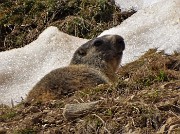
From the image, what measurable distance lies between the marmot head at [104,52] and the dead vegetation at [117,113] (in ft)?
9.05

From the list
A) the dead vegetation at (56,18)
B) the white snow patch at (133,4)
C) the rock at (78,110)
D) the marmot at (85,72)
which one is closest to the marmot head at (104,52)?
the marmot at (85,72)

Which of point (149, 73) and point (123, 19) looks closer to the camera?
point (149, 73)

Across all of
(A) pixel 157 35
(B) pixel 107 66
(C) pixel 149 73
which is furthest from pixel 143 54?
(C) pixel 149 73

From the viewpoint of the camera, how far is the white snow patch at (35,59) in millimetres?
11602

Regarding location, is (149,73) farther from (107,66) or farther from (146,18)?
(146,18)

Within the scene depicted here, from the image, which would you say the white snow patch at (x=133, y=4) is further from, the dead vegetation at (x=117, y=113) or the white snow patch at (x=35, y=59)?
the dead vegetation at (x=117, y=113)

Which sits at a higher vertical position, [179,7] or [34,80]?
[179,7]

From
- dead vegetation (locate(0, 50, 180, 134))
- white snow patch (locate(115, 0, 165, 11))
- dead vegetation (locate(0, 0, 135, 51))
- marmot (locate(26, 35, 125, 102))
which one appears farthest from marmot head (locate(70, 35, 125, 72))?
white snow patch (locate(115, 0, 165, 11))

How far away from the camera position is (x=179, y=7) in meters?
12.2

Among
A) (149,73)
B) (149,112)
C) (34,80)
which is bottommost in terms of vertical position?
(34,80)

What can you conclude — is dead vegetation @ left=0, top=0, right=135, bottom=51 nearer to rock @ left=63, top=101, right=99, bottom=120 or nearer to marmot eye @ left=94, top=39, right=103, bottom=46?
marmot eye @ left=94, top=39, right=103, bottom=46

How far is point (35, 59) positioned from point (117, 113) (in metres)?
7.37

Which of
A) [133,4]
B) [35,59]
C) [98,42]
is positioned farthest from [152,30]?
[35,59]

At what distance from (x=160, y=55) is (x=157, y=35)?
1.57 metres
